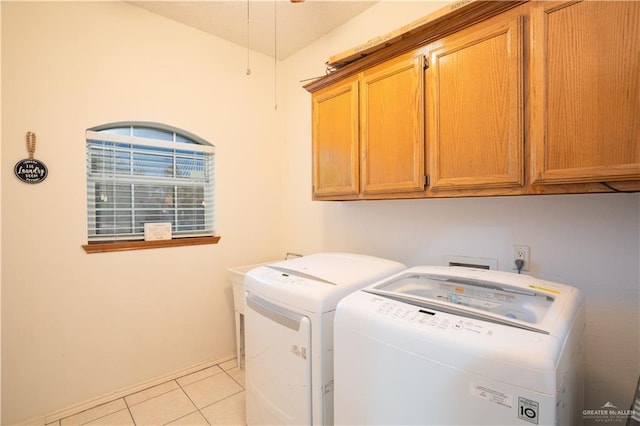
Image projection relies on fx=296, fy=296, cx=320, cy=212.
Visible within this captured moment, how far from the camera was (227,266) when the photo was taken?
262 cm

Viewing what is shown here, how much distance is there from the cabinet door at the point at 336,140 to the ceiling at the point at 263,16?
702 millimetres

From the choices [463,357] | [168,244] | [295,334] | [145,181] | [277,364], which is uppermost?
[145,181]

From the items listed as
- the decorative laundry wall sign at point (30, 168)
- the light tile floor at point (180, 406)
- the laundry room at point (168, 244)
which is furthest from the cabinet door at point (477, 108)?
the decorative laundry wall sign at point (30, 168)

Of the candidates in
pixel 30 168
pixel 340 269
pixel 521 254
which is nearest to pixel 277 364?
pixel 340 269

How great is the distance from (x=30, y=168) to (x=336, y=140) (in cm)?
188

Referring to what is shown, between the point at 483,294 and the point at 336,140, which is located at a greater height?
the point at 336,140

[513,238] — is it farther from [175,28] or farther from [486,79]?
[175,28]

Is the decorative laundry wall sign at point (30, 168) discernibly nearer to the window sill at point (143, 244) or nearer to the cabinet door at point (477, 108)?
the window sill at point (143, 244)

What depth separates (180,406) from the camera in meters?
1.99

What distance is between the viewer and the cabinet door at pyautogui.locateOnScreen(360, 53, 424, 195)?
1.52m

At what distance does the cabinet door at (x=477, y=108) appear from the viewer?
47.5 inches

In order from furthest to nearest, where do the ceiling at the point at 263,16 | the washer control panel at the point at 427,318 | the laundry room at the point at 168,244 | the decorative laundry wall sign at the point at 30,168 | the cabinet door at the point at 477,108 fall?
the ceiling at the point at 263,16 → the decorative laundry wall sign at the point at 30,168 → the laundry room at the point at 168,244 → the cabinet door at the point at 477,108 → the washer control panel at the point at 427,318

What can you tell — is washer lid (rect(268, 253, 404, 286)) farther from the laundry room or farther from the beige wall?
the beige wall

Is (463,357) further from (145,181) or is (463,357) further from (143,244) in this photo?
(145,181)
